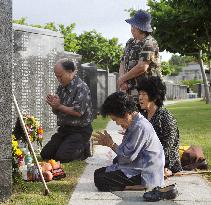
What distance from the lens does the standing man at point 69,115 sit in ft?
25.0

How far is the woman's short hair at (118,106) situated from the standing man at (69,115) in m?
2.03

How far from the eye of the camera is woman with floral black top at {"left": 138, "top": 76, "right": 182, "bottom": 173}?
6.21 m

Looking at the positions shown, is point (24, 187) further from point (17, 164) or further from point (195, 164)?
point (195, 164)

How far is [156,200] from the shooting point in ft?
16.9

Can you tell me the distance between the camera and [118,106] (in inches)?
217

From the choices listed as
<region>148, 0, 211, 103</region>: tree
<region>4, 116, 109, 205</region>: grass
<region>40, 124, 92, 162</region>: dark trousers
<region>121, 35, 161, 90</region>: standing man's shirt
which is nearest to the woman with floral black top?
<region>121, 35, 161, 90</region>: standing man's shirt

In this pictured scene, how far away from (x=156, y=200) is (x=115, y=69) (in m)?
64.7

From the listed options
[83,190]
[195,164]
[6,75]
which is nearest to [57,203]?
[83,190]

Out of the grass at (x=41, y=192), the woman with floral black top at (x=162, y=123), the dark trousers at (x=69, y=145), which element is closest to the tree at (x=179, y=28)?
the dark trousers at (x=69, y=145)

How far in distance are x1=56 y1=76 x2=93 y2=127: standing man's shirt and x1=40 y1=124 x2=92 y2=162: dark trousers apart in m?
0.12

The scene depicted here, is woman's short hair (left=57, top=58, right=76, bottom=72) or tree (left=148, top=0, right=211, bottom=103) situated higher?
tree (left=148, top=0, right=211, bottom=103)

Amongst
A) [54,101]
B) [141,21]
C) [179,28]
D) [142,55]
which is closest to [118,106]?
[142,55]

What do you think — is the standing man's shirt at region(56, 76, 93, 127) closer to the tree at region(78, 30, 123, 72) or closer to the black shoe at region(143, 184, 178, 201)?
the black shoe at region(143, 184, 178, 201)

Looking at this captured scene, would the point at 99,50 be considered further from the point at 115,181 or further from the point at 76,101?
the point at 115,181
